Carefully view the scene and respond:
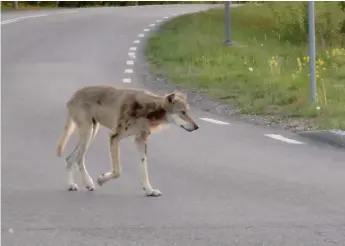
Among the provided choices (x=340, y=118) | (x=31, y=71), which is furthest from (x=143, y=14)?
(x=340, y=118)

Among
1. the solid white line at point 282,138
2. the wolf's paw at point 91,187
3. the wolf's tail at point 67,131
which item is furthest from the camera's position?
the solid white line at point 282,138

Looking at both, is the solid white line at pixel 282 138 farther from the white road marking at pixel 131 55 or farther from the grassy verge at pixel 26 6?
the grassy verge at pixel 26 6

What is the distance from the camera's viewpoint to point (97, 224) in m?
7.90

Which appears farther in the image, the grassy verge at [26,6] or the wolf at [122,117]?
the grassy verge at [26,6]

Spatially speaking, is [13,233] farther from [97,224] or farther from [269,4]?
[269,4]

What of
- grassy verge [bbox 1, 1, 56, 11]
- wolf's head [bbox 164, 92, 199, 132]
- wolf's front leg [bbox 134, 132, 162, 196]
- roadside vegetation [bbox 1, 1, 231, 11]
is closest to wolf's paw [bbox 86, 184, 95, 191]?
wolf's front leg [bbox 134, 132, 162, 196]

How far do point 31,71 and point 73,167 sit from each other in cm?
1190

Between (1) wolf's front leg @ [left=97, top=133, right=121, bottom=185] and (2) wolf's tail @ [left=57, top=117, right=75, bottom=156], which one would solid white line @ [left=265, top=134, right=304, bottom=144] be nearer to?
(2) wolf's tail @ [left=57, top=117, right=75, bottom=156]

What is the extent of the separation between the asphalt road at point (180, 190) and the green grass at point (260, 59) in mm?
1291

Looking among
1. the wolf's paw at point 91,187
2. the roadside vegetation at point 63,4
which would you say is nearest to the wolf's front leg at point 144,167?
the wolf's paw at point 91,187

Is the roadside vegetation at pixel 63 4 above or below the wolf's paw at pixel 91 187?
below

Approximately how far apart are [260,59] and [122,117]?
1363 cm

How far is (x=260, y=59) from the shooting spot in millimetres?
22578

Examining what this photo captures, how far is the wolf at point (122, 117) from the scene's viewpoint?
9250 mm
